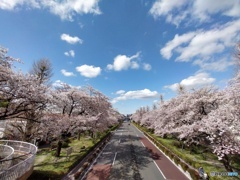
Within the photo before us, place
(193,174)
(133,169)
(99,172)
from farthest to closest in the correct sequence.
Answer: (133,169) → (99,172) → (193,174)

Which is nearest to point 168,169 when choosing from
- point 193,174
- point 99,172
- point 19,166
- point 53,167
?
point 193,174

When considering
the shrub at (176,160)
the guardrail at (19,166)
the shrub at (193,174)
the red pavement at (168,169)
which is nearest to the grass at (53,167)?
the guardrail at (19,166)

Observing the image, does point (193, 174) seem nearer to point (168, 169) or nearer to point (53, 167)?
point (168, 169)

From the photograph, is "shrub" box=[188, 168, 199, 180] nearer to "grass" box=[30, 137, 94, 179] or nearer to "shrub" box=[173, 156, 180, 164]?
"shrub" box=[173, 156, 180, 164]

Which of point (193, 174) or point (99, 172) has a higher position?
→ point (193, 174)

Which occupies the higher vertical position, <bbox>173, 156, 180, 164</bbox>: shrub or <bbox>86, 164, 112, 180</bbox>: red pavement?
<bbox>173, 156, 180, 164</bbox>: shrub

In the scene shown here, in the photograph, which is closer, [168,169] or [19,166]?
[19,166]

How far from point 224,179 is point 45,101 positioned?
16.0m

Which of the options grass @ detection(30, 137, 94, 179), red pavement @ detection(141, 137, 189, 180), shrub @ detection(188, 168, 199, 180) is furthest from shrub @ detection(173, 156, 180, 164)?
→ grass @ detection(30, 137, 94, 179)

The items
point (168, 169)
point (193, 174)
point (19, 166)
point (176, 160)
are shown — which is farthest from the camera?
point (176, 160)

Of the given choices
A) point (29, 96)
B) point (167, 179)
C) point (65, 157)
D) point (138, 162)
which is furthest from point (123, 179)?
point (29, 96)

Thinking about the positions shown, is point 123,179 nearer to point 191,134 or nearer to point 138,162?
point 138,162

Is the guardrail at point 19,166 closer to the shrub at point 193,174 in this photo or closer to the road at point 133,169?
the road at point 133,169

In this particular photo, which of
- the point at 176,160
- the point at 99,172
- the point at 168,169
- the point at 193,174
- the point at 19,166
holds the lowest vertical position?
the point at 99,172
